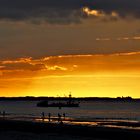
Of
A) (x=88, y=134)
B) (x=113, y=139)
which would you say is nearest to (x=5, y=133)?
(x=88, y=134)

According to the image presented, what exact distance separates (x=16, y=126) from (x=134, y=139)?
27.8 m

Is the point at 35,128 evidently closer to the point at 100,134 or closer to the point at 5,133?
the point at 5,133

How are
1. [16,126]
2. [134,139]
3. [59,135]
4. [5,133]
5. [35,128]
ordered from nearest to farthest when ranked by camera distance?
[134,139] < [59,135] < [5,133] < [35,128] < [16,126]

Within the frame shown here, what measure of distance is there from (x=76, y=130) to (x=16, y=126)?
14214 mm

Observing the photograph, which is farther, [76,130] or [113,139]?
[76,130]

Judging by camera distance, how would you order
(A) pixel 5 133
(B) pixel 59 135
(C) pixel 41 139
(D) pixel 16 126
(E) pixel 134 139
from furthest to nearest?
1. (D) pixel 16 126
2. (A) pixel 5 133
3. (B) pixel 59 135
4. (C) pixel 41 139
5. (E) pixel 134 139

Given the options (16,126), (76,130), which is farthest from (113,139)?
(16,126)

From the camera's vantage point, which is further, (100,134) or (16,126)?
(16,126)

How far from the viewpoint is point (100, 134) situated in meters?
64.0

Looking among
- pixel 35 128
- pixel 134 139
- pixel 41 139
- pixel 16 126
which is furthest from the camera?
pixel 16 126

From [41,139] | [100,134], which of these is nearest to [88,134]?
[100,134]

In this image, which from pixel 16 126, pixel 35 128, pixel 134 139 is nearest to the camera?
pixel 134 139

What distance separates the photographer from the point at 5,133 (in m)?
71.3

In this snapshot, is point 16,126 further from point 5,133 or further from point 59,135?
point 59,135
